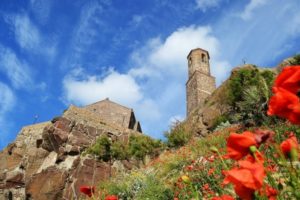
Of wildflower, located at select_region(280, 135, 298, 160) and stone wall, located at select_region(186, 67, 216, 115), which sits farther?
stone wall, located at select_region(186, 67, 216, 115)

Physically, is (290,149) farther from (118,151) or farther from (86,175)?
(118,151)

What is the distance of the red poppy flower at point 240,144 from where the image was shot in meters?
1.23

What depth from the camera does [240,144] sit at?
1.25 m

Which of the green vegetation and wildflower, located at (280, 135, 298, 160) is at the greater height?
the green vegetation

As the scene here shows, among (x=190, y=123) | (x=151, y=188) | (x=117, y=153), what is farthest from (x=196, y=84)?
(x=151, y=188)

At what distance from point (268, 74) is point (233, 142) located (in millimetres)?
15391

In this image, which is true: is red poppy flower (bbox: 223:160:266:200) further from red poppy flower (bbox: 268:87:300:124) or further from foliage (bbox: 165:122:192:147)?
foliage (bbox: 165:122:192:147)

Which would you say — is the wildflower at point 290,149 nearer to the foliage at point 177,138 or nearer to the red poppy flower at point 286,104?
the red poppy flower at point 286,104

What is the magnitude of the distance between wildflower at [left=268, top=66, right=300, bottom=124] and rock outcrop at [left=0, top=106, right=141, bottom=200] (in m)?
12.1

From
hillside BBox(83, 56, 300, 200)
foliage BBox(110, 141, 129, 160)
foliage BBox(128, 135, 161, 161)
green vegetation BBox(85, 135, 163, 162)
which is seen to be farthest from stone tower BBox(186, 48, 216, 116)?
foliage BBox(110, 141, 129, 160)

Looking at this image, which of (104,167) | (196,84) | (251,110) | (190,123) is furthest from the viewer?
(196,84)

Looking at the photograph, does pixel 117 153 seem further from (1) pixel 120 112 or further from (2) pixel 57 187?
(1) pixel 120 112

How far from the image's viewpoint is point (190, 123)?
19.9 m

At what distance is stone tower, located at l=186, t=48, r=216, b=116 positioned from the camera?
35.0 metres
